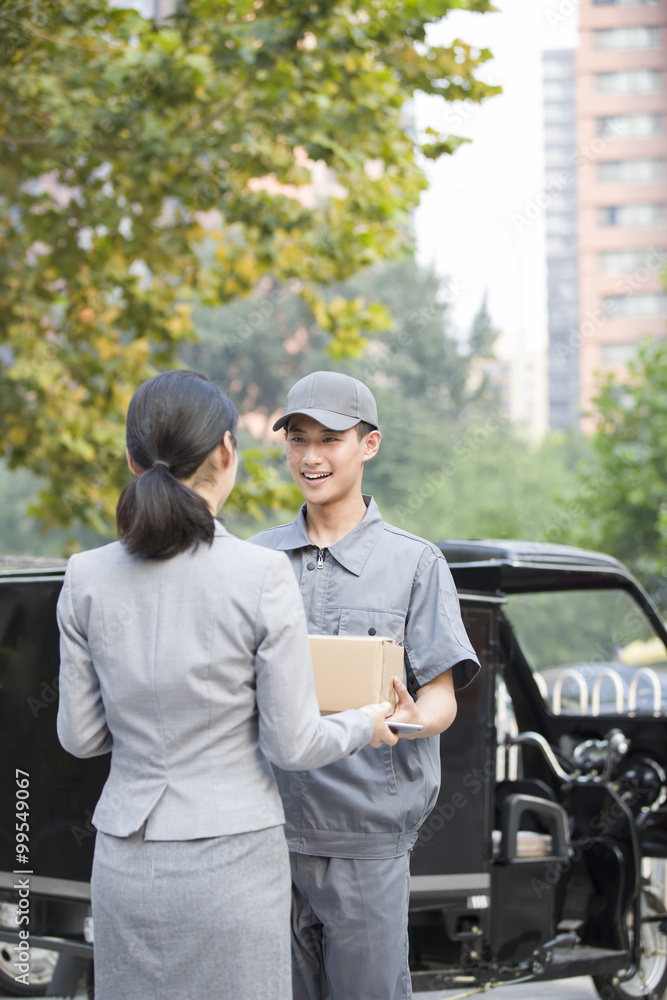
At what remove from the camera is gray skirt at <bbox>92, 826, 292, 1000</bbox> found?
195cm

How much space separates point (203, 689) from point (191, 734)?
0.09 metres

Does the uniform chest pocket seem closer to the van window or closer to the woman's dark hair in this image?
the woman's dark hair

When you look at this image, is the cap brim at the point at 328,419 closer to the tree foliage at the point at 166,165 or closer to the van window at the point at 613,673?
the van window at the point at 613,673

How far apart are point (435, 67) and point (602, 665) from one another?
415cm

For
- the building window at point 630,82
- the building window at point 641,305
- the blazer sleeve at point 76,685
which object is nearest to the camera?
the blazer sleeve at point 76,685

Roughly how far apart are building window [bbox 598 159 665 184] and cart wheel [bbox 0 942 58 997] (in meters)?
81.2

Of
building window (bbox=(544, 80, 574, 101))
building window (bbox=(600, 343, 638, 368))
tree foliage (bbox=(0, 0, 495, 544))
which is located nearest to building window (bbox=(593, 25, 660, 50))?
building window (bbox=(600, 343, 638, 368))

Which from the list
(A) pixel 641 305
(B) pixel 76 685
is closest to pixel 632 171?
(A) pixel 641 305

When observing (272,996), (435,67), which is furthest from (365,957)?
(435,67)

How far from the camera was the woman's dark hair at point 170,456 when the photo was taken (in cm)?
198

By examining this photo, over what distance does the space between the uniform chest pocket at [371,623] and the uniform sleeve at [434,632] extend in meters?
0.04

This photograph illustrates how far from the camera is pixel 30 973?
4.39m

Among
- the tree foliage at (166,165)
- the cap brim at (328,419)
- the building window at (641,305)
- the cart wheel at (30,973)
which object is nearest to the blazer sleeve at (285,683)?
the cap brim at (328,419)

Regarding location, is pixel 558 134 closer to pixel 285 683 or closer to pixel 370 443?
pixel 370 443
